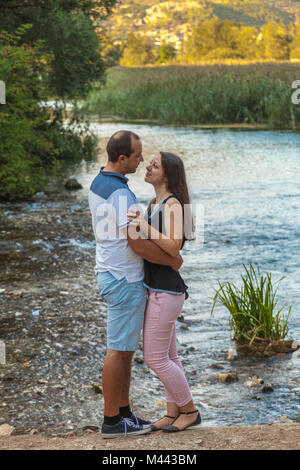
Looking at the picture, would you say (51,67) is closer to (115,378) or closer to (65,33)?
(65,33)

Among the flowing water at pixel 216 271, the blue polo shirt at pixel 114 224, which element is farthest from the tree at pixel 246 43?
the blue polo shirt at pixel 114 224

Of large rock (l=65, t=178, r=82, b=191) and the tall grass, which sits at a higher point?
the tall grass

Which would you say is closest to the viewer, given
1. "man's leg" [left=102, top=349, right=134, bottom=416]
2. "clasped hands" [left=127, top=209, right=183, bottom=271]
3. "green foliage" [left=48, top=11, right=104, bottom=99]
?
"clasped hands" [left=127, top=209, right=183, bottom=271]

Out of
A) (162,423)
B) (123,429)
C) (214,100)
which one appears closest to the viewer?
(123,429)

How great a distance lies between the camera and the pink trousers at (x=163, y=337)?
14.3ft

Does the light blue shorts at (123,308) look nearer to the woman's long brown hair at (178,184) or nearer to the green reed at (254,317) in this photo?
the woman's long brown hair at (178,184)

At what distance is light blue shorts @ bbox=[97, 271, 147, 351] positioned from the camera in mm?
4312

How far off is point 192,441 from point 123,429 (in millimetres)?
484

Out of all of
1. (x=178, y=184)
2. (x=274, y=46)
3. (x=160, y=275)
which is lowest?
(x=160, y=275)

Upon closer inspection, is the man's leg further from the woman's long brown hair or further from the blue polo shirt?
the woman's long brown hair

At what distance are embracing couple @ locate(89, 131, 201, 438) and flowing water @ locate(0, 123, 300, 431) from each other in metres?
0.33

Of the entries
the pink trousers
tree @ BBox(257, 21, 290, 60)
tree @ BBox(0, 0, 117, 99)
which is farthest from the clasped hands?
tree @ BBox(257, 21, 290, 60)

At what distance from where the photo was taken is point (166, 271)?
4367 millimetres
